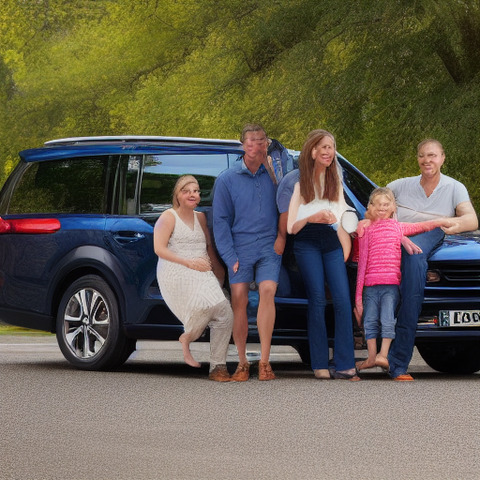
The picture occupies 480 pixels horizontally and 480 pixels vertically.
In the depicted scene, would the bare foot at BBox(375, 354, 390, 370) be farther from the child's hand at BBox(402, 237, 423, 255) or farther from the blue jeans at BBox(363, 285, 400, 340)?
the child's hand at BBox(402, 237, 423, 255)

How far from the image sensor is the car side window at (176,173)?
37.6ft

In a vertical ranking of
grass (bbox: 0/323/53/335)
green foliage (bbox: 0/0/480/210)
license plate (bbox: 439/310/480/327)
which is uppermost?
green foliage (bbox: 0/0/480/210)

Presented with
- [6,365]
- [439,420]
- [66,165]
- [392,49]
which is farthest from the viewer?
[392,49]

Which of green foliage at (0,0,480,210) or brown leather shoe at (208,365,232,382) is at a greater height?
green foliage at (0,0,480,210)

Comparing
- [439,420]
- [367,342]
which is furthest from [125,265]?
[439,420]

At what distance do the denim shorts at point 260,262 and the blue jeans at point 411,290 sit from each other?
0.98 meters

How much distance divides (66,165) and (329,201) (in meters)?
2.34

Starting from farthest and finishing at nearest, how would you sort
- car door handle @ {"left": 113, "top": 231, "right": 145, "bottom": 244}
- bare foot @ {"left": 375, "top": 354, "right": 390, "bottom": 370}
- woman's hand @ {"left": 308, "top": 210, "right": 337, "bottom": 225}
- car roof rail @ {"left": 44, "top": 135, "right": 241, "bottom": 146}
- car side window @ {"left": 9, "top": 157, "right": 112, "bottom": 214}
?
car side window @ {"left": 9, "top": 157, "right": 112, "bottom": 214}, car roof rail @ {"left": 44, "top": 135, "right": 241, "bottom": 146}, car door handle @ {"left": 113, "top": 231, "right": 145, "bottom": 244}, bare foot @ {"left": 375, "top": 354, "right": 390, "bottom": 370}, woman's hand @ {"left": 308, "top": 210, "right": 337, "bottom": 225}

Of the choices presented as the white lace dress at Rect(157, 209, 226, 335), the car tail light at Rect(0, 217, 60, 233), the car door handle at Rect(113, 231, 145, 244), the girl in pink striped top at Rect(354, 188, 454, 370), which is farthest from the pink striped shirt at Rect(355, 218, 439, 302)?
the car tail light at Rect(0, 217, 60, 233)

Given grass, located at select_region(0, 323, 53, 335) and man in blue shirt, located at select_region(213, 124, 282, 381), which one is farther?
grass, located at select_region(0, 323, 53, 335)

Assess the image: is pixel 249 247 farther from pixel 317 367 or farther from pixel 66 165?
pixel 66 165

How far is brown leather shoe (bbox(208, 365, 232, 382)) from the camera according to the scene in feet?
36.2

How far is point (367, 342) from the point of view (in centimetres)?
1117

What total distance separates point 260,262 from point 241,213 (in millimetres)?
393
